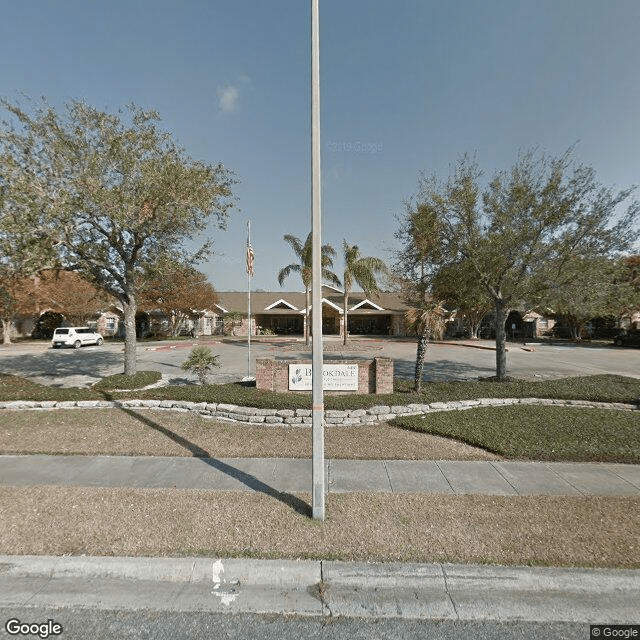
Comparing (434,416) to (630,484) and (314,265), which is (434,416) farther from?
(314,265)

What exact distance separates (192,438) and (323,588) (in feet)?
→ 15.6

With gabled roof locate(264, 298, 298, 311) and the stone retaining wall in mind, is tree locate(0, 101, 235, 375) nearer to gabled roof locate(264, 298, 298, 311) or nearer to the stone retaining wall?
the stone retaining wall

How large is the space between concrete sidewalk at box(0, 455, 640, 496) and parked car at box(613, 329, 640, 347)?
1196 inches

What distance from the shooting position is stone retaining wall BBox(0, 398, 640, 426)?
820 cm

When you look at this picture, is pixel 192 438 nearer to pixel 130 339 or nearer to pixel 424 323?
pixel 130 339

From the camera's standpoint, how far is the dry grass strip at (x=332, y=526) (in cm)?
363

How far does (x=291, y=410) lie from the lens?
8320mm

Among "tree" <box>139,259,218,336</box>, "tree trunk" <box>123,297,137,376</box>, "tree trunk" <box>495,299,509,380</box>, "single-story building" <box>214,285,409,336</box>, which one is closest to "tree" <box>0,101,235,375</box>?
"tree trunk" <box>123,297,137,376</box>

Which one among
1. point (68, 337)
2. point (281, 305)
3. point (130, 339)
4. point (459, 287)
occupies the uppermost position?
point (281, 305)

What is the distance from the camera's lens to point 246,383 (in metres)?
11.2

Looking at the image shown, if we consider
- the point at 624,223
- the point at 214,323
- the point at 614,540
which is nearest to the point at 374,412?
the point at 614,540

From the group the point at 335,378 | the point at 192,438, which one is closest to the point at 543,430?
the point at 335,378

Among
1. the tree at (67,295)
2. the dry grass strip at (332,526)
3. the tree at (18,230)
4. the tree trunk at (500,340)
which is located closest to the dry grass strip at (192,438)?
the dry grass strip at (332,526)

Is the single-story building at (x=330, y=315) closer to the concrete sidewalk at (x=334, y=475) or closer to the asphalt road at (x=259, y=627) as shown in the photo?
the concrete sidewalk at (x=334, y=475)
